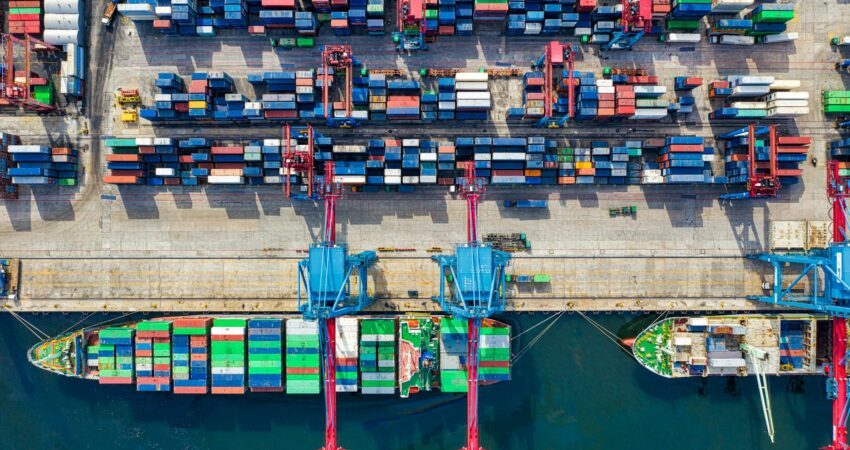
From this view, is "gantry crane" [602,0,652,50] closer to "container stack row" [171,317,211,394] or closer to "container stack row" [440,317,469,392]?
"container stack row" [440,317,469,392]

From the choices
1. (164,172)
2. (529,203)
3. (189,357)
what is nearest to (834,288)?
(529,203)

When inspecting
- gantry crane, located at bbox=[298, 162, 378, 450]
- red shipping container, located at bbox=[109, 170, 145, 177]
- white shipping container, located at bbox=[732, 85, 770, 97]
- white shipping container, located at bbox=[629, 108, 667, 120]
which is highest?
white shipping container, located at bbox=[732, 85, 770, 97]

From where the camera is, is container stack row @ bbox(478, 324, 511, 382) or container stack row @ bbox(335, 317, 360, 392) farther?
container stack row @ bbox(335, 317, 360, 392)

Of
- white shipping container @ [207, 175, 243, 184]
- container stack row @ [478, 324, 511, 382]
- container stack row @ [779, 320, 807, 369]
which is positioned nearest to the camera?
container stack row @ [478, 324, 511, 382]

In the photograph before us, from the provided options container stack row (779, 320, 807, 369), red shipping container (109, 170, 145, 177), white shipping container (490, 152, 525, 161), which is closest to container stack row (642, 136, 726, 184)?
white shipping container (490, 152, 525, 161)

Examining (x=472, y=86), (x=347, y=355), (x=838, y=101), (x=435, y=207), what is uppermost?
(x=472, y=86)

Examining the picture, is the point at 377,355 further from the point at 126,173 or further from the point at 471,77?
the point at 126,173

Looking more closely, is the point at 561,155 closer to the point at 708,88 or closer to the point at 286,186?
the point at 708,88

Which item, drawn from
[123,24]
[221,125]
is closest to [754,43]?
[221,125]
